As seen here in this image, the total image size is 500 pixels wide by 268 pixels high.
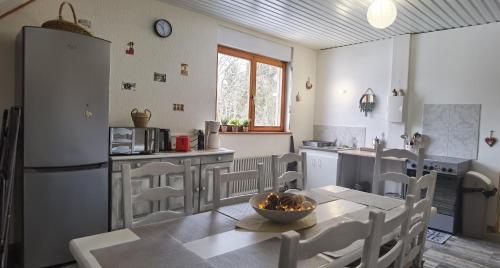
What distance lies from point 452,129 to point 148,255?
379 centimetres

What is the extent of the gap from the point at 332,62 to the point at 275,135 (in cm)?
156

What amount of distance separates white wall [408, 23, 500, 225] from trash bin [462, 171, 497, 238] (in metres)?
0.27

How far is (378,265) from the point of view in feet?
3.25

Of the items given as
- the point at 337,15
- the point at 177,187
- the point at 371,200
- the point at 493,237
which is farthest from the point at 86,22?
the point at 493,237

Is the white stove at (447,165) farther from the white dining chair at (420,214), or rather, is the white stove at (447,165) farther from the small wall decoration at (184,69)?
the small wall decoration at (184,69)

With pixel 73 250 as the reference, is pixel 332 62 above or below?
above

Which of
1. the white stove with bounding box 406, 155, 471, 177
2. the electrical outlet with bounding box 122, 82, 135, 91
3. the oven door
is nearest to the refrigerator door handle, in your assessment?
the electrical outlet with bounding box 122, 82, 135, 91

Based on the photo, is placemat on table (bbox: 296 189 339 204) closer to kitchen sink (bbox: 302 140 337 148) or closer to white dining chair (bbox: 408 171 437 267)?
white dining chair (bbox: 408 171 437 267)

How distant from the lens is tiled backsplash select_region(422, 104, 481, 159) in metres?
3.40

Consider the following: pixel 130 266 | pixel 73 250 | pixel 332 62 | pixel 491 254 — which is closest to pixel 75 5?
pixel 73 250

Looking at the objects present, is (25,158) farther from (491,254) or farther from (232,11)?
(491,254)

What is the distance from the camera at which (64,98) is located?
214cm

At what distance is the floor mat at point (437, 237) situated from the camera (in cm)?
297

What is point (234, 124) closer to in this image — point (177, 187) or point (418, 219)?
point (177, 187)
